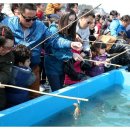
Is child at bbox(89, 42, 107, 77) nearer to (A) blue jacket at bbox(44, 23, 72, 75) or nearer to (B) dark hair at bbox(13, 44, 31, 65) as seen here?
(A) blue jacket at bbox(44, 23, 72, 75)

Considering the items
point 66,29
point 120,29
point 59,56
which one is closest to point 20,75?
point 59,56

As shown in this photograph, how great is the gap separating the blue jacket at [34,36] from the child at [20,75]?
33 cm

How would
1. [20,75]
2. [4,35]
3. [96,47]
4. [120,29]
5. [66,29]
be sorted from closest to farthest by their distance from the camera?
[4,35]
[20,75]
[66,29]
[96,47]
[120,29]

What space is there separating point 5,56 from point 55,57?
1286mm

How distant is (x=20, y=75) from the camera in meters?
3.72

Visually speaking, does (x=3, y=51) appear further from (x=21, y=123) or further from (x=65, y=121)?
(x=65, y=121)

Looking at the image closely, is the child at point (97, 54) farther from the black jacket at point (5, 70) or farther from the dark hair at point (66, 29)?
the black jacket at point (5, 70)

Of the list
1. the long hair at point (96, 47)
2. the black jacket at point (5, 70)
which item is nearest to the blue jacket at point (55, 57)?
the black jacket at point (5, 70)

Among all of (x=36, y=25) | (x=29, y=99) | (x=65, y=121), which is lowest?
(x=65, y=121)

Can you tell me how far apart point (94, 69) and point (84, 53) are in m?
0.54

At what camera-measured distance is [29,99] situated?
420 centimetres

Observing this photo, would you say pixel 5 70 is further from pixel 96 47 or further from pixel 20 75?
pixel 96 47

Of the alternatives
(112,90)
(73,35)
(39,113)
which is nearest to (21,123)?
(39,113)

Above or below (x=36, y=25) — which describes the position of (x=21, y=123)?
below
